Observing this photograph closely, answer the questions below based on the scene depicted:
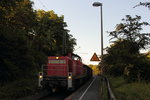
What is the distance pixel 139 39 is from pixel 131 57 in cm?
826

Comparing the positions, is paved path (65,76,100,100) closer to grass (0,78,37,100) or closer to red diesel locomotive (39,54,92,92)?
red diesel locomotive (39,54,92,92)

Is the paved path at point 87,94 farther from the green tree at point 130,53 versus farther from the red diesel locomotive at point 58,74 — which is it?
the green tree at point 130,53

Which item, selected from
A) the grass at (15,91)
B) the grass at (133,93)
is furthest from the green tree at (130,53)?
the grass at (15,91)

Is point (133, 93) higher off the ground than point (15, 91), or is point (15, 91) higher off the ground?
point (15, 91)

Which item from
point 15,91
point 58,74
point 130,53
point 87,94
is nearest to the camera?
point 15,91

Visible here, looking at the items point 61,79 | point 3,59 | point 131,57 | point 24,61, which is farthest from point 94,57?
point 131,57

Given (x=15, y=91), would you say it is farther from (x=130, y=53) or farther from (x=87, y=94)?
(x=130, y=53)

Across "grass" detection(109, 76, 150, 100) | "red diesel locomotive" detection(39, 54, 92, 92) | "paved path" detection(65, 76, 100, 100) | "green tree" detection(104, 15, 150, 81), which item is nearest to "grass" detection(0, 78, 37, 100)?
"red diesel locomotive" detection(39, 54, 92, 92)

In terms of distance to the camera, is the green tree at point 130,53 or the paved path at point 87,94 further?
the green tree at point 130,53

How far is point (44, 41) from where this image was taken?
109 ft

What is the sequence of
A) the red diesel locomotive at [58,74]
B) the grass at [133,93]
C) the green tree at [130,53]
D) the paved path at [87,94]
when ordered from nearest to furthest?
the grass at [133,93]
the paved path at [87,94]
the red diesel locomotive at [58,74]
the green tree at [130,53]

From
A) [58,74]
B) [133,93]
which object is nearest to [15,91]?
[58,74]

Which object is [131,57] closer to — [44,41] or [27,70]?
[27,70]

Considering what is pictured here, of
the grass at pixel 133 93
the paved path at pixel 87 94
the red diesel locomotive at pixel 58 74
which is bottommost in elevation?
the paved path at pixel 87 94
